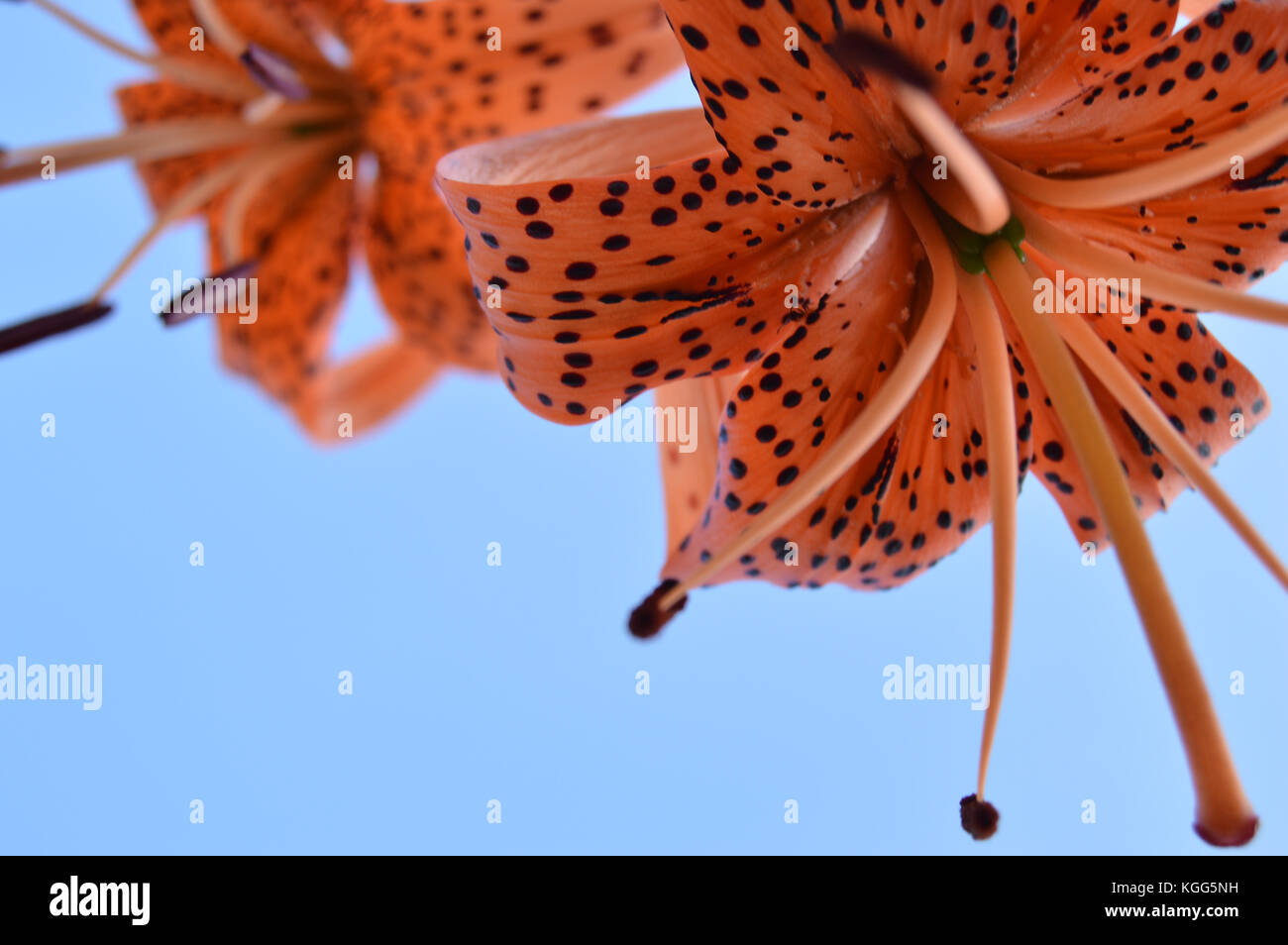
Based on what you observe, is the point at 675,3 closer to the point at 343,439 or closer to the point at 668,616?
the point at 668,616

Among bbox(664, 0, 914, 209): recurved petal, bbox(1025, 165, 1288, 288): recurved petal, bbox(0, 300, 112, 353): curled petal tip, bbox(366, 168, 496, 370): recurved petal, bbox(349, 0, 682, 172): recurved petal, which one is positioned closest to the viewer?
bbox(664, 0, 914, 209): recurved petal

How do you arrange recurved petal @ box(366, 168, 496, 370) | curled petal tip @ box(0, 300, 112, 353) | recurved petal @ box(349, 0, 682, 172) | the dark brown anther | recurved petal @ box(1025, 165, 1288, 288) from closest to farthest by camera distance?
the dark brown anther
recurved petal @ box(1025, 165, 1288, 288)
curled petal tip @ box(0, 300, 112, 353)
recurved petal @ box(349, 0, 682, 172)
recurved petal @ box(366, 168, 496, 370)

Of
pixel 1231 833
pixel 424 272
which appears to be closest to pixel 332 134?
pixel 424 272

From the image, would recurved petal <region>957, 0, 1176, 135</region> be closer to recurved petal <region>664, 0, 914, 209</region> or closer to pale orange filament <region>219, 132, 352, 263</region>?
recurved petal <region>664, 0, 914, 209</region>

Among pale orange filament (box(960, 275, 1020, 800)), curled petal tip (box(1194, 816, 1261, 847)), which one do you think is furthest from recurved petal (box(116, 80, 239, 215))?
curled petal tip (box(1194, 816, 1261, 847))

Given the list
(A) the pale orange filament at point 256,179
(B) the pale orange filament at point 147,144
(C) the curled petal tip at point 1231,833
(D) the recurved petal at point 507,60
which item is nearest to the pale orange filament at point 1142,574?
(C) the curled petal tip at point 1231,833

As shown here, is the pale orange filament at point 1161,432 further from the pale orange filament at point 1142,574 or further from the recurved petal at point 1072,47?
the recurved petal at point 1072,47
